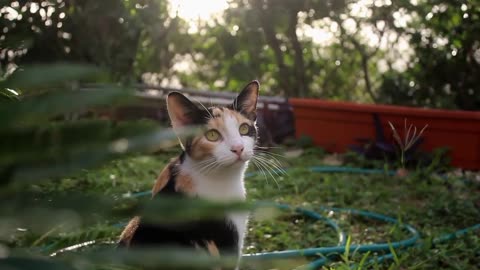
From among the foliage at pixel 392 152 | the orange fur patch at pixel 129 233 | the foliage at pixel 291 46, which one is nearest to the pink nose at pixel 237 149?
the orange fur patch at pixel 129 233

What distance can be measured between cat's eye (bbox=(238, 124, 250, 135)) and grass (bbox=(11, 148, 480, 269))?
0.45 meters

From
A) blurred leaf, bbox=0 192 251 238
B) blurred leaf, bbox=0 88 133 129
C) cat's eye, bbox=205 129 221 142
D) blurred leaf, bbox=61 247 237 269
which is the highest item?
blurred leaf, bbox=0 88 133 129

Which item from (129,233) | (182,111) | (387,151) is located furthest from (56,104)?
(387,151)

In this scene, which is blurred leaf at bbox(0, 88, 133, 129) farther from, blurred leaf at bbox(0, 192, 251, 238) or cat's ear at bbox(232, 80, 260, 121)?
cat's ear at bbox(232, 80, 260, 121)

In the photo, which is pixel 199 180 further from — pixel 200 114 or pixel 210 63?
pixel 210 63

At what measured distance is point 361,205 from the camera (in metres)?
3.14

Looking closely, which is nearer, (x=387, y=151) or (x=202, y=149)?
(x=202, y=149)

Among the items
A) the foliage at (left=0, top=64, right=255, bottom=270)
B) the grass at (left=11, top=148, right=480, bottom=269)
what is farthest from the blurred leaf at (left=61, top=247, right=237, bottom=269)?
the grass at (left=11, top=148, right=480, bottom=269)

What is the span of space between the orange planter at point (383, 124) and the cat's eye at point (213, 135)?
2.52 metres

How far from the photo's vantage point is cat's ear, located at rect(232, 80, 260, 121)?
1.88 m

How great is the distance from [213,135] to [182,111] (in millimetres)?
114

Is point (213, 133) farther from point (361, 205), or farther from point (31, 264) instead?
point (361, 205)

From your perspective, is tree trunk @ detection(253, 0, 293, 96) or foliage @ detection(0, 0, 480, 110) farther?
tree trunk @ detection(253, 0, 293, 96)

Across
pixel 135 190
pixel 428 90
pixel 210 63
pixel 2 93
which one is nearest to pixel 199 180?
pixel 2 93
